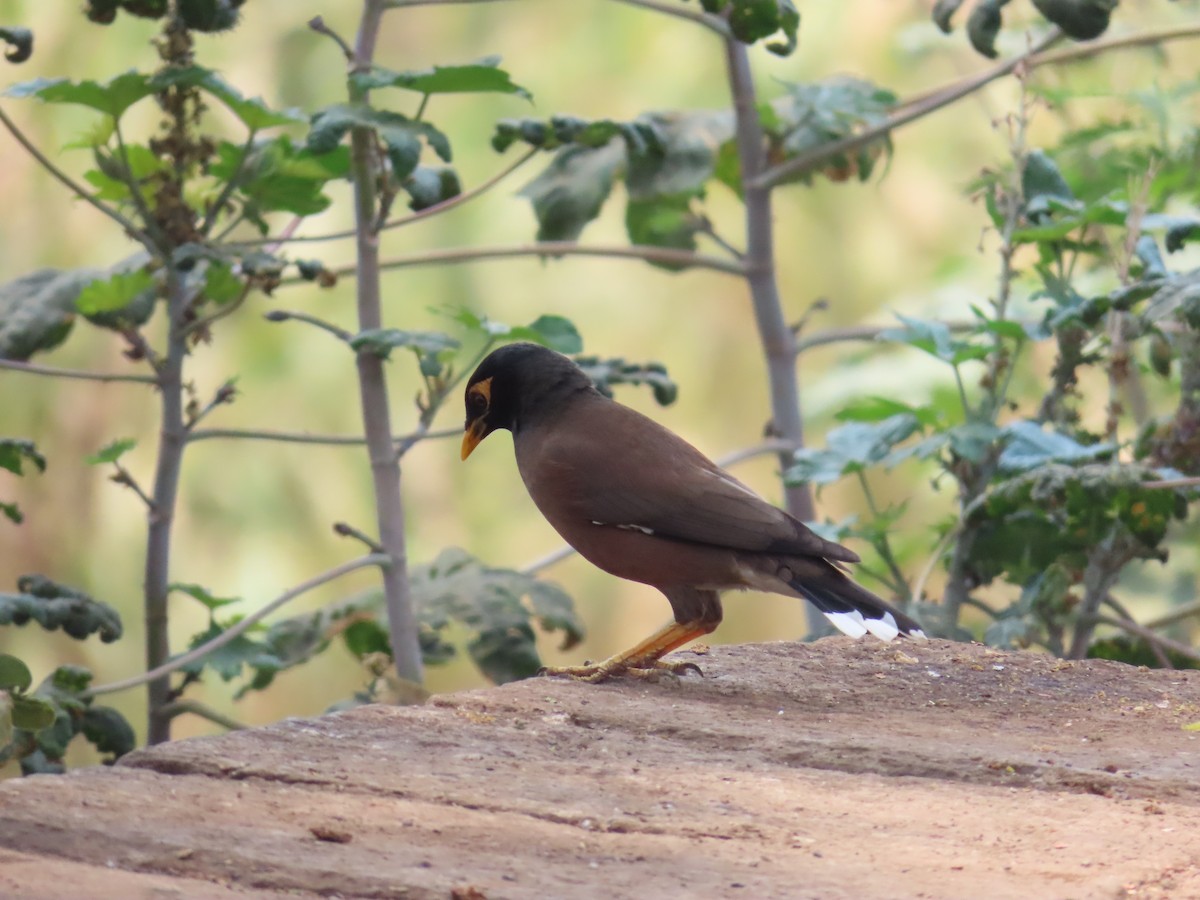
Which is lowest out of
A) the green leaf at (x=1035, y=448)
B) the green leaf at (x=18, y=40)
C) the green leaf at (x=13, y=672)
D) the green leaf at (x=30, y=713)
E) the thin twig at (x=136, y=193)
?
the green leaf at (x=30, y=713)

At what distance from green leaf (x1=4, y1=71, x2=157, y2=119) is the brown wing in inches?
50.1

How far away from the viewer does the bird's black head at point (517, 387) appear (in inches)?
157

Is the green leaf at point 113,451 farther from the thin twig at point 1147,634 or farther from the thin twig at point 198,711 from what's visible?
the thin twig at point 1147,634

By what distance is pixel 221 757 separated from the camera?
2.46 metres

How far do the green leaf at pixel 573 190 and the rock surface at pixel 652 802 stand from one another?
2101 mm

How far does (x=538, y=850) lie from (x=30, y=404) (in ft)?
19.6

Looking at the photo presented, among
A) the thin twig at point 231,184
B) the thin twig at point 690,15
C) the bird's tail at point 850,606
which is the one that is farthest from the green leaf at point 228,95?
the bird's tail at point 850,606

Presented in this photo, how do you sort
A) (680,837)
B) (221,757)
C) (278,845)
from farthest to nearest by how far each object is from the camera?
(221,757) < (680,837) < (278,845)

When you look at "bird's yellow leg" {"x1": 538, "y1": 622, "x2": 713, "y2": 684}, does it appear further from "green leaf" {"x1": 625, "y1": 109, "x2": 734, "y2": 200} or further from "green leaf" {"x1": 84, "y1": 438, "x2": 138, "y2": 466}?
"green leaf" {"x1": 625, "y1": 109, "x2": 734, "y2": 200}

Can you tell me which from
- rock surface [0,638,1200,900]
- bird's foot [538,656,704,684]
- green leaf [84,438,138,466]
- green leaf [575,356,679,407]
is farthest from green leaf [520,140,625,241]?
rock surface [0,638,1200,900]

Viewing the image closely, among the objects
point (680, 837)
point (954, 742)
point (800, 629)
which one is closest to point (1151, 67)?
point (800, 629)

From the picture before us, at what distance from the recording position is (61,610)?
373 centimetres

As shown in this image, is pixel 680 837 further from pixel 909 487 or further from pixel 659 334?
pixel 909 487

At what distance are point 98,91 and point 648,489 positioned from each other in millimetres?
1635
